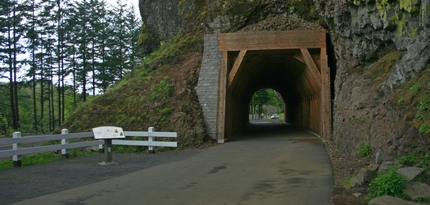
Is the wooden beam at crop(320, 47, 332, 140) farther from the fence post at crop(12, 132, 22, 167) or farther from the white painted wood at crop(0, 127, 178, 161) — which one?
the fence post at crop(12, 132, 22, 167)

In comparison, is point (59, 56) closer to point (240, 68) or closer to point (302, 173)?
point (240, 68)

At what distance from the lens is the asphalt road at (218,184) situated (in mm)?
6453

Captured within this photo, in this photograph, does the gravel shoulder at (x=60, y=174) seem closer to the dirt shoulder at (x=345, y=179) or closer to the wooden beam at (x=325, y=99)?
the dirt shoulder at (x=345, y=179)

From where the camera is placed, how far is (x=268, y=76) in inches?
1070

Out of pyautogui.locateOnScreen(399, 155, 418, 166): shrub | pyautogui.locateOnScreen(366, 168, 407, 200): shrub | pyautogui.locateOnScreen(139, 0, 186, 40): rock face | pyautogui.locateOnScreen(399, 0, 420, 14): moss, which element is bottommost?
pyautogui.locateOnScreen(366, 168, 407, 200): shrub

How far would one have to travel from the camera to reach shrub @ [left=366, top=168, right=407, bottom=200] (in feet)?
19.0

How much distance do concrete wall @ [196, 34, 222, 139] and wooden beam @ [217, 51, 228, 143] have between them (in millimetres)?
200

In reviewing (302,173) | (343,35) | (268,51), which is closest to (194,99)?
(268,51)

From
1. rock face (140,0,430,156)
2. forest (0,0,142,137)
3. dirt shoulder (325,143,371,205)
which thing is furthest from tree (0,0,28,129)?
dirt shoulder (325,143,371,205)

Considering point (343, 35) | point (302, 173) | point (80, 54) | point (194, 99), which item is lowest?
point (302, 173)

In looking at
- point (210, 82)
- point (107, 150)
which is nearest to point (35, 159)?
point (107, 150)

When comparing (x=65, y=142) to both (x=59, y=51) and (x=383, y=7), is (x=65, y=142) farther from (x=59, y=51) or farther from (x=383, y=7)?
(x=59, y=51)

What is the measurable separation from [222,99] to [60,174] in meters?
9.22

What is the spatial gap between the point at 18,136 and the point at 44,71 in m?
26.5
